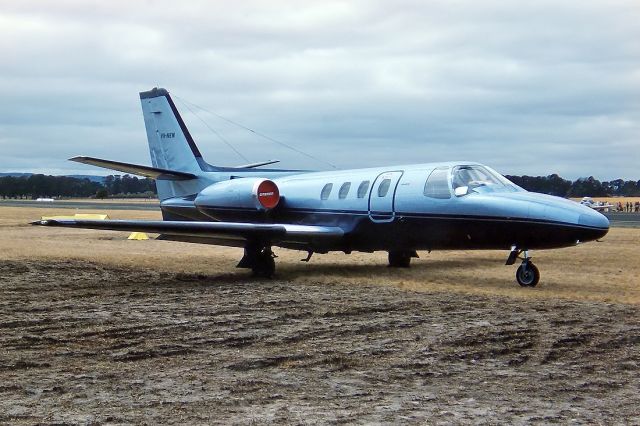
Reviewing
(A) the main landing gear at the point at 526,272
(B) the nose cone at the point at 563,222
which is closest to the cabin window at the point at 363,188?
(A) the main landing gear at the point at 526,272

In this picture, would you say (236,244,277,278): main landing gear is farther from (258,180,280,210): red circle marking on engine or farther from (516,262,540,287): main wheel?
(516,262,540,287): main wheel

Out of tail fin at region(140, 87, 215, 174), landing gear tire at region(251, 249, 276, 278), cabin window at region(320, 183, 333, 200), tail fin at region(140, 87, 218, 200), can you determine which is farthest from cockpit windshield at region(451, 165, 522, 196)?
tail fin at region(140, 87, 215, 174)

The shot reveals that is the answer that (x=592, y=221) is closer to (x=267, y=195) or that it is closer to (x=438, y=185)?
(x=438, y=185)

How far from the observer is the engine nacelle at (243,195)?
18078mm

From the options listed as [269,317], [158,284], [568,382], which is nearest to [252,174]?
[158,284]

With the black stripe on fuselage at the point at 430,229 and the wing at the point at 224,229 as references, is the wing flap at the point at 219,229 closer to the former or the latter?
the wing at the point at 224,229

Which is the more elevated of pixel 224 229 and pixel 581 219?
pixel 581 219

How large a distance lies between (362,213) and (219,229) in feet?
9.62

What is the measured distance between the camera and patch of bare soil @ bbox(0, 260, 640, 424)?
5.85 m

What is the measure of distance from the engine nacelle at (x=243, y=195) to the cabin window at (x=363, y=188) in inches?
83.7

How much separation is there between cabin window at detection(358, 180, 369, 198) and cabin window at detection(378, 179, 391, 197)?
0.35 m

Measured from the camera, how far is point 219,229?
1558 centimetres

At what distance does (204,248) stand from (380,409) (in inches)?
736

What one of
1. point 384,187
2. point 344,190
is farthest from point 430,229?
point 344,190
